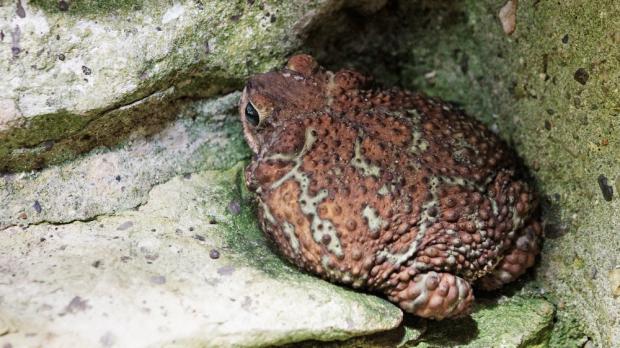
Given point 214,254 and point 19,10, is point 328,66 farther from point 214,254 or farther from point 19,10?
point 19,10

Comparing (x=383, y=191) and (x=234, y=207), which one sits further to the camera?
(x=234, y=207)

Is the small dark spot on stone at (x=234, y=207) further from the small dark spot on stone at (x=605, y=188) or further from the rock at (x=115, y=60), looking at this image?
the small dark spot on stone at (x=605, y=188)

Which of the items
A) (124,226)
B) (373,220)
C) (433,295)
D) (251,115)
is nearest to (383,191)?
(373,220)

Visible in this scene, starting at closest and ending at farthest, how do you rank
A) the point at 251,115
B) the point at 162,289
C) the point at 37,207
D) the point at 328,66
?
the point at 162,289 → the point at 37,207 → the point at 251,115 → the point at 328,66

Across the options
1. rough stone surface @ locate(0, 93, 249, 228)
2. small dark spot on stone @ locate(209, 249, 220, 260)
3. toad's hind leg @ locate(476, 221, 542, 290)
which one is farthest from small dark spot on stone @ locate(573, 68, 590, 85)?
small dark spot on stone @ locate(209, 249, 220, 260)

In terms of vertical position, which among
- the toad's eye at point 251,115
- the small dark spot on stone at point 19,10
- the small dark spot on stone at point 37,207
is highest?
the small dark spot on stone at point 19,10

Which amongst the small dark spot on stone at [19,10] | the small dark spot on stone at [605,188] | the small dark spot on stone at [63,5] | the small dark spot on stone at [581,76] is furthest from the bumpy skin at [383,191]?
the small dark spot on stone at [19,10]
